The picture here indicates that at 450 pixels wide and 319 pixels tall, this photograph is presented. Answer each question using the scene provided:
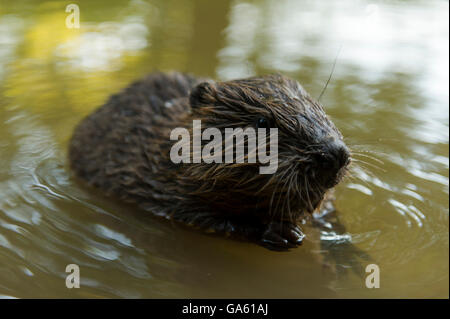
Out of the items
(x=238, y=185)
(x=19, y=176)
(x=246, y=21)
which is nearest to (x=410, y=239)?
(x=238, y=185)

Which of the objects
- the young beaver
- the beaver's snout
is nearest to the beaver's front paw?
the young beaver

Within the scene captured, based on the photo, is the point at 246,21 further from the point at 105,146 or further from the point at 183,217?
the point at 183,217

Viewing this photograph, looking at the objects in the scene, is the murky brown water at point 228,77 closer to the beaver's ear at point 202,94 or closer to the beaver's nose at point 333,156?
the beaver's nose at point 333,156

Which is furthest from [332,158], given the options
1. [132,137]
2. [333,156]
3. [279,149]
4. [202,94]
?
[132,137]

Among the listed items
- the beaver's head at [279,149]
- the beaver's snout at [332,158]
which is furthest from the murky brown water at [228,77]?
the beaver's snout at [332,158]

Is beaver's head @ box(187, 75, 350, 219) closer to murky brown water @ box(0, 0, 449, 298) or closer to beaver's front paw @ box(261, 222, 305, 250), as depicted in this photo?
beaver's front paw @ box(261, 222, 305, 250)
